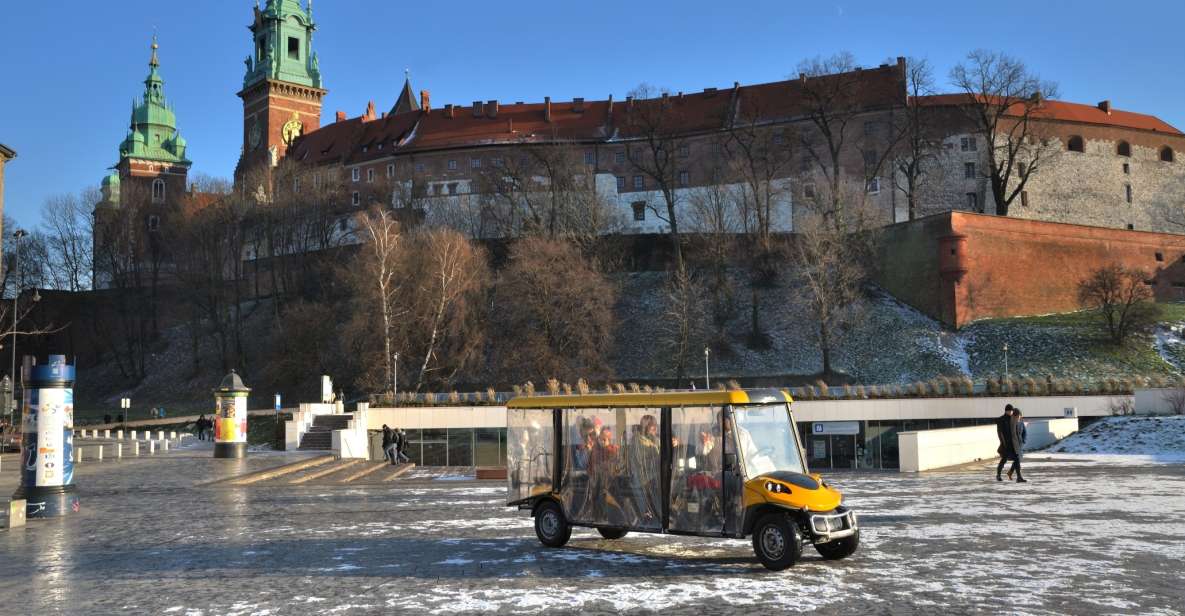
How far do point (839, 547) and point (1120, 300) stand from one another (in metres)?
54.0

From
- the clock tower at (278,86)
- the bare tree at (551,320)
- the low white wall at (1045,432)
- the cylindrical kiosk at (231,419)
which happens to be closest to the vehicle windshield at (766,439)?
the cylindrical kiosk at (231,419)

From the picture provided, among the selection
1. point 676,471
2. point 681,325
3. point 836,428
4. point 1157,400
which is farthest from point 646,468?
point 681,325

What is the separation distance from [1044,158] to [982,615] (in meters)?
75.0

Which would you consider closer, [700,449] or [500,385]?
[700,449]

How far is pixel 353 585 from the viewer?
10852 millimetres

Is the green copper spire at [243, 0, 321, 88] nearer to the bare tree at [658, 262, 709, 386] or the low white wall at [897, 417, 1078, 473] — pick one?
the bare tree at [658, 262, 709, 386]

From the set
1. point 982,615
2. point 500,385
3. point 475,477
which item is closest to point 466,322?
point 500,385

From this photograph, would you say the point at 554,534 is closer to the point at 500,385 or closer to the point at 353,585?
the point at 353,585

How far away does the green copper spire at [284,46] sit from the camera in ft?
347

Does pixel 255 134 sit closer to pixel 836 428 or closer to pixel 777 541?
pixel 836 428

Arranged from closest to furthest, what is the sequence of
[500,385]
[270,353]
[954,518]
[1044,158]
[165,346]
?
[954,518]
[500,385]
[270,353]
[1044,158]
[165,346]

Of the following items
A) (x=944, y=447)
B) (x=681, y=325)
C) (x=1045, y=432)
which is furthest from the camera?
(x=681, y=325)

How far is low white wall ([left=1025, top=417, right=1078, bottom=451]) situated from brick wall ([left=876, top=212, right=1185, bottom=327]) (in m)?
26.2

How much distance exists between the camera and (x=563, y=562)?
12.4m
